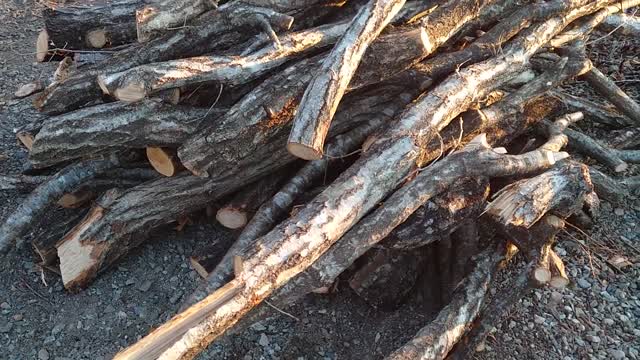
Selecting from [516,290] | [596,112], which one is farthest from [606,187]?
[516,290]

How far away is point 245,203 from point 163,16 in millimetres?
1190

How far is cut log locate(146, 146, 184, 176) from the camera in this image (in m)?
3.54

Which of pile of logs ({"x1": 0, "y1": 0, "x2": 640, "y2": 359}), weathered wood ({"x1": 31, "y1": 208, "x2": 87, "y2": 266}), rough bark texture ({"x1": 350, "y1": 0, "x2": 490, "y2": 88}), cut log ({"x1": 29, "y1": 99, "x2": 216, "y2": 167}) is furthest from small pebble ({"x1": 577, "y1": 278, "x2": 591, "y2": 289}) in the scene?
weathered wood ({"x1": 31, "y1": 208, "x2": 87, "y2": 266})

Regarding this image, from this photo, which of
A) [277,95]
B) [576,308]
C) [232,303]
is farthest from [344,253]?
[576,308]

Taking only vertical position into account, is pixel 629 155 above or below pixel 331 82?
below

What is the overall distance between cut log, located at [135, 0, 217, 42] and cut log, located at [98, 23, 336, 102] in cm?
39

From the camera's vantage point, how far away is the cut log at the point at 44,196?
3.80 m

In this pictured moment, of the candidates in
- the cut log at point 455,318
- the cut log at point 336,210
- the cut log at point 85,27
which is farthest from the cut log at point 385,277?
the cut log at point 85,27

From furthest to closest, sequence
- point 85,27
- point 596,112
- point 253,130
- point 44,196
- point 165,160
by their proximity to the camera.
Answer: point 596,112, point 85,27, point 44,196, point 165,160, point 253,130

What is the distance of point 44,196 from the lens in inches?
150

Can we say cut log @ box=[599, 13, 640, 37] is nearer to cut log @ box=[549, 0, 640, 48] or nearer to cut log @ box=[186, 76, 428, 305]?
cut log @ box=[549, 0, 640, 48]

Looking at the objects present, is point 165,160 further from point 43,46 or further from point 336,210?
point 43,46

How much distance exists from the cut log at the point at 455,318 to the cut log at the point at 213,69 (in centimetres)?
157

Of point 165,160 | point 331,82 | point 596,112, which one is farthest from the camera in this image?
point 596,112
